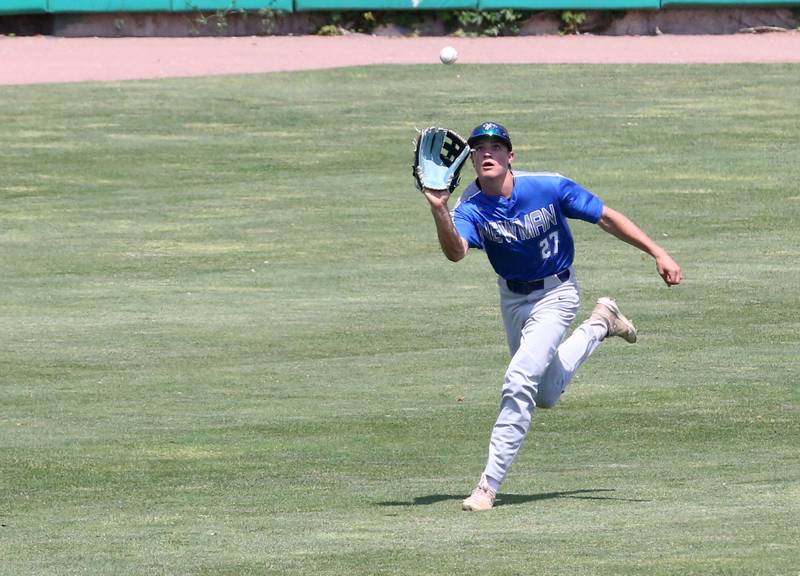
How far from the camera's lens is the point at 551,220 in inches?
360

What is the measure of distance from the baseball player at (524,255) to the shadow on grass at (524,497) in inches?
9.3

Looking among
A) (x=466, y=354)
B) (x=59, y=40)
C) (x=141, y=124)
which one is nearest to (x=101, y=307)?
(x=466, y=354)

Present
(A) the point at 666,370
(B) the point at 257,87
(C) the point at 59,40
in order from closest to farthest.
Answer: (A) the point at 666,370 → (B) the point at 257,87 → (C) the point at 59,40

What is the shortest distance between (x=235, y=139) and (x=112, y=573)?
1982 centimetres

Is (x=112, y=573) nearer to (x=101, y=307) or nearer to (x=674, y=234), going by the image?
(x=101, y=307)

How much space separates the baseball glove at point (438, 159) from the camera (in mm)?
8523

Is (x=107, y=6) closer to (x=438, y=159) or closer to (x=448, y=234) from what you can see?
(x=438, y=159)

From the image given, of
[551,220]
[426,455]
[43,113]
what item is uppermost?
[551,220]

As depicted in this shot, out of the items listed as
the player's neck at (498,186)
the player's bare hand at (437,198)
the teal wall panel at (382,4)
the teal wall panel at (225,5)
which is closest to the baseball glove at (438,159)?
the player's bare hand at (437,198)

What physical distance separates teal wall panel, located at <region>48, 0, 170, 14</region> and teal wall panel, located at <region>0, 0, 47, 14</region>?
155 millimetres

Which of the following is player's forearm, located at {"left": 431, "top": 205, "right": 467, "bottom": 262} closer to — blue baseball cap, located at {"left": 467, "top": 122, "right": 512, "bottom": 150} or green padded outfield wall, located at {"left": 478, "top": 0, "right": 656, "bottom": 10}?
blue baseball cap, located at {"left": 467, "top": 122, "right": 512, "bottom": 150}

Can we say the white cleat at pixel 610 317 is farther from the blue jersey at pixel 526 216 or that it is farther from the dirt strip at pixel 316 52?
the dirt strip at pixel 316 52

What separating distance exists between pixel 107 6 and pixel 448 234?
24368 mm

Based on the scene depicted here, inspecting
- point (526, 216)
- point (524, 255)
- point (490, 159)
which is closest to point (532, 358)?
point (524, 255)
